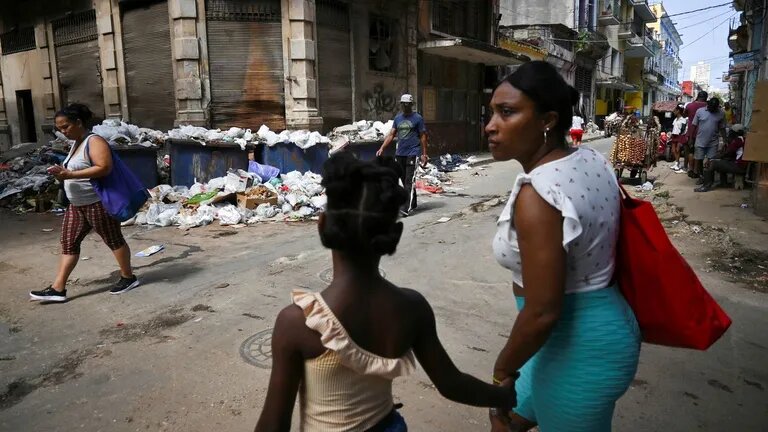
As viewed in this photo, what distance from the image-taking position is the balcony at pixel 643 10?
40.7 m

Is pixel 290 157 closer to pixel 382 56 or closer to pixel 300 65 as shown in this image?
pixel 300 65

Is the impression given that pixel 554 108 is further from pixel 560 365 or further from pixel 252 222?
pixel 252 222

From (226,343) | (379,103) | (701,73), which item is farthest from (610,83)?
(701,73)

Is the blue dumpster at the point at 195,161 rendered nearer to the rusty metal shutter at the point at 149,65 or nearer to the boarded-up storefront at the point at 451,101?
the rusty metal shutter at the point at 149,65

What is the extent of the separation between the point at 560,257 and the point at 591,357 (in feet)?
1.08

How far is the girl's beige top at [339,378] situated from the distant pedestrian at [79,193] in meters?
3.86

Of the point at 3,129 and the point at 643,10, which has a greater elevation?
the point at 643,10

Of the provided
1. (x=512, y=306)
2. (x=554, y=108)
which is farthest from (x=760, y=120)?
(x=554, y=108)

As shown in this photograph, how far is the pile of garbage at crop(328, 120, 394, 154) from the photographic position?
438 inches

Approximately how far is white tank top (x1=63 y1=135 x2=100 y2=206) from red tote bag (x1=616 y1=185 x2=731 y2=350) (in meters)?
4.35

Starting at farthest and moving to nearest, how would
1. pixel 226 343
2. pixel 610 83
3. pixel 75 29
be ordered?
1. pixel 610 83
2. pixel 75 29
3. pixel 226 343

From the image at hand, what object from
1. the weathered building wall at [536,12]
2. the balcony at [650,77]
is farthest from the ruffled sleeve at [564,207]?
the balcony at [650,77]

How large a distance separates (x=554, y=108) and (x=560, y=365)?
74cm

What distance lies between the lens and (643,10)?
141 ft
